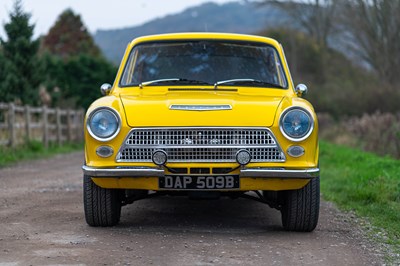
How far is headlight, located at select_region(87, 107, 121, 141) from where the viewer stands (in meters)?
6.17

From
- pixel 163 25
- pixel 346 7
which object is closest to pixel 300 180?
pixel 346 7

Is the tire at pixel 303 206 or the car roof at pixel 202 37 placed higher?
the car roof at pixel 202 37

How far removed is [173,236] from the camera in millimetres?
6184

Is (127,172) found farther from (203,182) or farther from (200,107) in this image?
(200,107)

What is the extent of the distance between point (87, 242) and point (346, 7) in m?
29.6

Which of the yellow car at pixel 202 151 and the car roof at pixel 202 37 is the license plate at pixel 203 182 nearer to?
the yellow car at pixel 202 151

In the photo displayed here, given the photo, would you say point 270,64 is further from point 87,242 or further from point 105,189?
point 87,242

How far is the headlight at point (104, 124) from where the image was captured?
6.17m

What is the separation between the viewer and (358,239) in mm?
6344

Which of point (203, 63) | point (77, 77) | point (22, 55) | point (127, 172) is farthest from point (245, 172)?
point (77, 77)

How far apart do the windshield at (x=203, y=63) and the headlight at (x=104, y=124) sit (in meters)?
1.22

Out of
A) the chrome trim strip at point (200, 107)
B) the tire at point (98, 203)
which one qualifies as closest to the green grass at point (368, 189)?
the chrome trim strip at point (200, 107)

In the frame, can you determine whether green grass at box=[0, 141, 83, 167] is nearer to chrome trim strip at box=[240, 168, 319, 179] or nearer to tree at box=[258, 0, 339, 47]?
chrome trim strip at box=[240, 168, 319, 179]

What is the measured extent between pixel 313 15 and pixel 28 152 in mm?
29622
